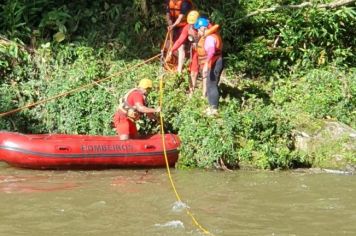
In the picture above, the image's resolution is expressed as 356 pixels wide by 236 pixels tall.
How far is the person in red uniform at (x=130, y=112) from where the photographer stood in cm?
988

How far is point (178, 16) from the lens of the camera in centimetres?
1180

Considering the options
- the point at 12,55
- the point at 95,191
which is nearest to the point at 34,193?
the point at 95,191

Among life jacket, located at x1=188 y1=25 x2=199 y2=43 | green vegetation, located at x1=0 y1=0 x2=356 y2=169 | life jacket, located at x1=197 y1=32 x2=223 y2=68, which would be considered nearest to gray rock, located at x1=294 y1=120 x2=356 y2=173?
green vegetation, located at x1=0 y1=0 x2=356 y2=169

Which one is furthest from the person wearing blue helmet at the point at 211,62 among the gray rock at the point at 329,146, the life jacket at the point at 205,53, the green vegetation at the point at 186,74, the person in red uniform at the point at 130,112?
the gray rock at the point at 329,146

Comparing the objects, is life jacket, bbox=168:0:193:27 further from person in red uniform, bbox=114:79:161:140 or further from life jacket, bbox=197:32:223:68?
person in red uniform, bbox=114:79:161:140

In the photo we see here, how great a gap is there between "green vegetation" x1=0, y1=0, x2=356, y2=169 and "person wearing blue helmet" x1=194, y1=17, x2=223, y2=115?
21 cm

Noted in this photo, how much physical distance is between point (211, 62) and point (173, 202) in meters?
3.09

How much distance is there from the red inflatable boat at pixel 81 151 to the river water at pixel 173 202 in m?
0.15

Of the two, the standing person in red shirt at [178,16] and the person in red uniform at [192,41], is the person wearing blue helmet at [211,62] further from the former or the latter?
the standing person in red shirt at [178,16]

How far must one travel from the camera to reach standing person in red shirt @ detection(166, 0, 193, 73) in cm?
1154

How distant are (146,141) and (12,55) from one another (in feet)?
10.3

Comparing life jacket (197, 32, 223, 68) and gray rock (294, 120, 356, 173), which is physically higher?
life jacket (197, 32, 223, 68)

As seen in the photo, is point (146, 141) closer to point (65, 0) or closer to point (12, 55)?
point (12, 55)

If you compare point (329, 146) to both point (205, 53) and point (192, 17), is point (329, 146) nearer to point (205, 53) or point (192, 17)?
point (205, 53)
